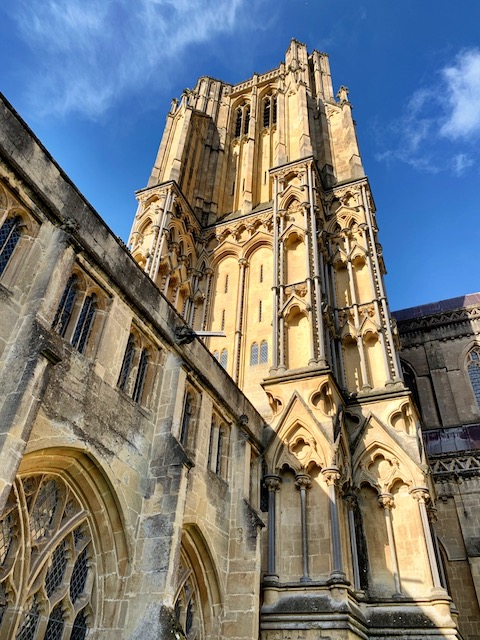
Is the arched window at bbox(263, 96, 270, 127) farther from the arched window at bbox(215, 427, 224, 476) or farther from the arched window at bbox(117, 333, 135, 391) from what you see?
the arched window at bbox(117, 333, 135, 391)

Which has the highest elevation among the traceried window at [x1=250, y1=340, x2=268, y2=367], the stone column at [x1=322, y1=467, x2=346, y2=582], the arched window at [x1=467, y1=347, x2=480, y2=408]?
the arched window at [x1=467, y1=347, x2=480, y2=408]

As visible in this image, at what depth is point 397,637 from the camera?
12570mm

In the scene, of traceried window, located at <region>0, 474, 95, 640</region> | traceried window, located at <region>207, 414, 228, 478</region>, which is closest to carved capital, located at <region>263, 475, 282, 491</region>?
traceried window, located at <region>207, 414, 228, 478</region>

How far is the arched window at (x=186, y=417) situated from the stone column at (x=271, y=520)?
3722mm

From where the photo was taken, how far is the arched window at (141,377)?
10.3 m

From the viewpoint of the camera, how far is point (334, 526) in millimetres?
13055

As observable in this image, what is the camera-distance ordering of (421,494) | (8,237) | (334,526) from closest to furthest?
(8,237), (334,526), (421,494)

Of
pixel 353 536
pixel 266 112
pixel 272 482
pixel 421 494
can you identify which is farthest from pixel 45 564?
pixel 266 112

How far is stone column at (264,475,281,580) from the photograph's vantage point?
42.7ft

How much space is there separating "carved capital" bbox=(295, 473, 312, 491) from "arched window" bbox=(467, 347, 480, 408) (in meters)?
17.8

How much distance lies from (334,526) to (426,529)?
2.64 m

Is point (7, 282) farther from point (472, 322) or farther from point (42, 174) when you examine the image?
point (472, 322)

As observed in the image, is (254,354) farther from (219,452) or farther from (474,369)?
(474,369)

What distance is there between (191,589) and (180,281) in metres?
13.4
